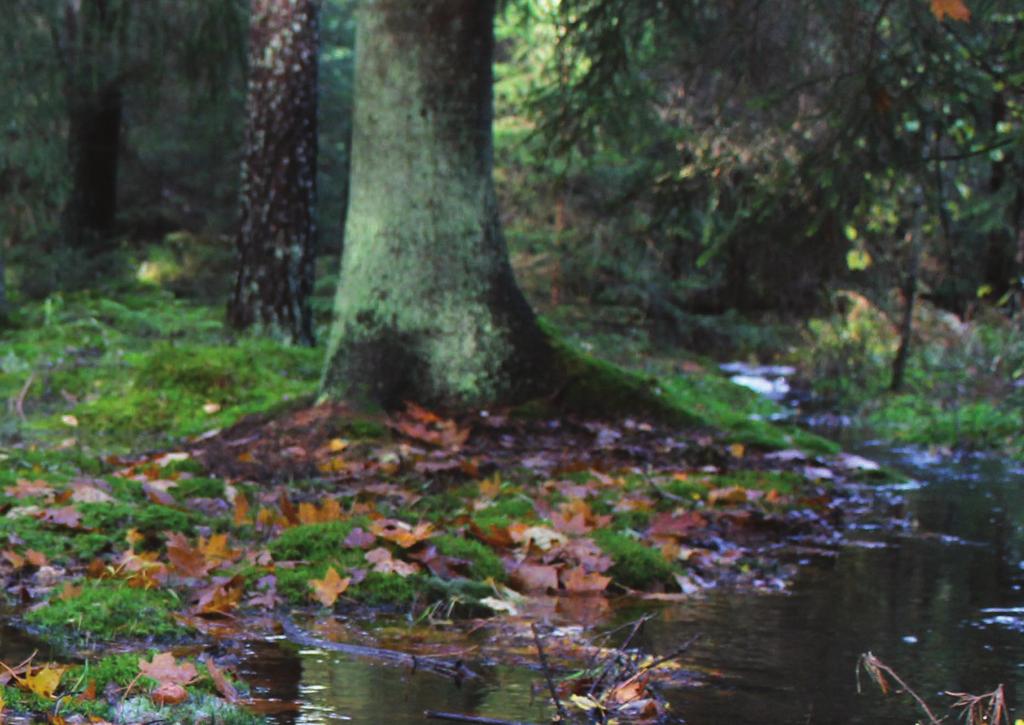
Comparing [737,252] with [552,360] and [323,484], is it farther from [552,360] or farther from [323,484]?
[323,484]

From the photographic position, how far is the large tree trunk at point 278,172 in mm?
9867

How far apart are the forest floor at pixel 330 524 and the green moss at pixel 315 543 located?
0.01m

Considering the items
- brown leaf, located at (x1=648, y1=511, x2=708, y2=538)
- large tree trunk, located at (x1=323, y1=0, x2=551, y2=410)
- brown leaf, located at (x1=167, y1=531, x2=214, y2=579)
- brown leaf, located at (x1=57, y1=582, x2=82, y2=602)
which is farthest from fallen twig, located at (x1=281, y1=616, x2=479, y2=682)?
large tree trunk, located at (x1=323, y1=0, x2=551, y2=410)

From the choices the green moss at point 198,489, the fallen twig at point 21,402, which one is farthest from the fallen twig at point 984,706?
the fallen twig at point 21,402

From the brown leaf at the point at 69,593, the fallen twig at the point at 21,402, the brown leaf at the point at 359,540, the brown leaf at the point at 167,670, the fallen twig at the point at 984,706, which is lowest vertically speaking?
the fallen twig at the point at 21,402

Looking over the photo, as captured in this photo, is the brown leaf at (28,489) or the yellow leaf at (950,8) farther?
the brown leaf at (28,489)

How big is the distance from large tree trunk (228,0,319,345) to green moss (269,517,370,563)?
240 inches

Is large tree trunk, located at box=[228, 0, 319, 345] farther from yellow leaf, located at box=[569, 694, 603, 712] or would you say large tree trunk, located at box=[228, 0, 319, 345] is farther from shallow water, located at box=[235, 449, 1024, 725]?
yellow leaf, located at box=[569, 694, 603, 712]

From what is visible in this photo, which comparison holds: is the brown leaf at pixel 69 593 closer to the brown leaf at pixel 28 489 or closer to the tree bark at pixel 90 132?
the brown leaf at pixel 28 489

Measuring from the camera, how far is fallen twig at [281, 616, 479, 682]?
2.94 metres

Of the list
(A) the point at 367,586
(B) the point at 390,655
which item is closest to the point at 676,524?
(A) the point at 367,586

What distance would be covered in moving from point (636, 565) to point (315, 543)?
1109mm

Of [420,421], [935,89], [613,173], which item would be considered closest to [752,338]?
[613,173]

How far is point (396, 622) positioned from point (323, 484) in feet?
6.61
